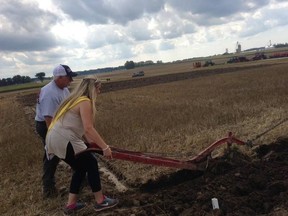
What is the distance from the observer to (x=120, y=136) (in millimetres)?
11312

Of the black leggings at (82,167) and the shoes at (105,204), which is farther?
the shoes at (105,204)

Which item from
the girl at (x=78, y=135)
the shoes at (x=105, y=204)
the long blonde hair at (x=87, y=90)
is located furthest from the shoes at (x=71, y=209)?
the long blonde hair at (x=87, y=90)

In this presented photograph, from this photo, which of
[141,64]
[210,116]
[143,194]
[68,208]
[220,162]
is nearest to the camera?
[68,208]

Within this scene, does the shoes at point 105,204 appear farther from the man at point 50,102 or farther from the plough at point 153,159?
A: the man at point 50,102

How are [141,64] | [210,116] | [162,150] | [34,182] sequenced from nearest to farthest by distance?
[34,182], [162,150], [210,116], [141,64]

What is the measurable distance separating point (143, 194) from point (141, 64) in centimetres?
17546

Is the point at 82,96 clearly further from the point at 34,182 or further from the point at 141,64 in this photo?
the point at 141,64

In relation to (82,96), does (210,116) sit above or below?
below

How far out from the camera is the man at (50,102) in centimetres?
630

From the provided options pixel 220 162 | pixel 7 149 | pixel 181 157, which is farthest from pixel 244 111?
pixel 7 149

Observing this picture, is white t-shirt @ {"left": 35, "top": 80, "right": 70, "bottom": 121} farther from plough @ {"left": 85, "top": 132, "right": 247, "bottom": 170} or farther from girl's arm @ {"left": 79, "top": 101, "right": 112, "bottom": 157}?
girl's arm @ {"left": 79, "top": 101, "right": 112, "bottom": 157}

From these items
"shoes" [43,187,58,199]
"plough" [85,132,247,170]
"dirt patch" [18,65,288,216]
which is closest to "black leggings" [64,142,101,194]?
"plough" [85,132,247,170]

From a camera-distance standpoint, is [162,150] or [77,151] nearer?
[77,151]

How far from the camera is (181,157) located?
8.18 m
